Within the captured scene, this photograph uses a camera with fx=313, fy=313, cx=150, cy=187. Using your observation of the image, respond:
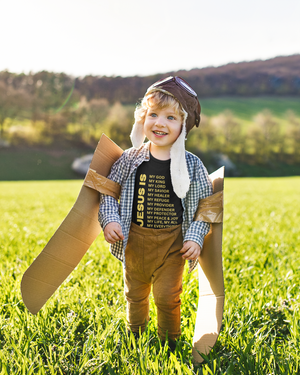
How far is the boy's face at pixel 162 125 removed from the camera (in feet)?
6.42

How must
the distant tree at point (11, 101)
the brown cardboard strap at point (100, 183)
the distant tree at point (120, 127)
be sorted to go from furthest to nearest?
the distant tree at point (11, 101) < the distant tree at point (120, 127) < the brown cardboard strap at point (100, 183)

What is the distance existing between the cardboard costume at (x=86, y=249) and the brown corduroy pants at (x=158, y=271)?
0.18 m

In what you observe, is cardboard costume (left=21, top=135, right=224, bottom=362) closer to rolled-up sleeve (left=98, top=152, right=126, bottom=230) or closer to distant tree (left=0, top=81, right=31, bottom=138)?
rolled-up sleeve (left=98, top=152, right=126, bottom=230)

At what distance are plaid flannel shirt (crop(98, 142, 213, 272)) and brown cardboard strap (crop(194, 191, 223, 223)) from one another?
41 mm

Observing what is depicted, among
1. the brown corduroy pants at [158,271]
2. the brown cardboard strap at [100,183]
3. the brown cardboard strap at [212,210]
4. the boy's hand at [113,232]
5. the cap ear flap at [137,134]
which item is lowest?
the brown corduroy pants at [158,271]

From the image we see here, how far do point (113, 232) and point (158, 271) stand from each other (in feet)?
1.35

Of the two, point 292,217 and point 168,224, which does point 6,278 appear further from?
point 292,217

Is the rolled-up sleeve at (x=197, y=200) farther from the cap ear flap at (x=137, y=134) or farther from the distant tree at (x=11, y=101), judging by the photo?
the distant tree at (x=11, y=101)

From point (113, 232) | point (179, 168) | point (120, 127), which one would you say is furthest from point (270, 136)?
point (113, 232)

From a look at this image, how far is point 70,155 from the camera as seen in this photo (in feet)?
153

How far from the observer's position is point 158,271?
6.70 ft

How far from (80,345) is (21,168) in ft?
136

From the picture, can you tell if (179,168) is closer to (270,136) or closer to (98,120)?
(98,120)

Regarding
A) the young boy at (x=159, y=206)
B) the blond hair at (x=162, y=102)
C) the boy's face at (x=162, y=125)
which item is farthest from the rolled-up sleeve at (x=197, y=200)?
the blond hair at (x=162, y=102)
